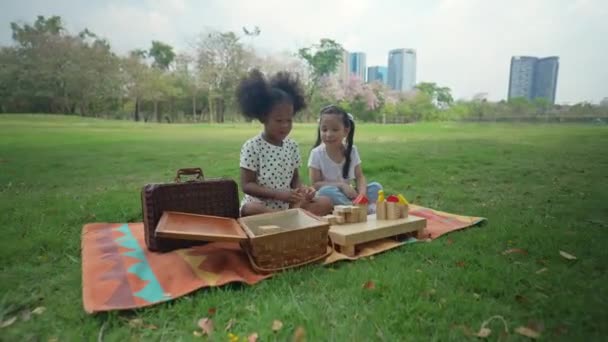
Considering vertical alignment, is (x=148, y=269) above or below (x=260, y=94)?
below

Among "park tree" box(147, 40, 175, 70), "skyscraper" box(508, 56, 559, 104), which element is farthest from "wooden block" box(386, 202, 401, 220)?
"park tree" box(147, 40, 175, 70)

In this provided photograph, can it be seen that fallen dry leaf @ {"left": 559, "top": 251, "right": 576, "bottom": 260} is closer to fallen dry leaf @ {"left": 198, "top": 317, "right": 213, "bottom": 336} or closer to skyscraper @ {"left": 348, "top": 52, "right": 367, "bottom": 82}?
fallen dry leaf @ {"left": 198, "top": 317, "right": 213, "bottom": 336}

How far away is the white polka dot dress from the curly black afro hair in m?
0.20

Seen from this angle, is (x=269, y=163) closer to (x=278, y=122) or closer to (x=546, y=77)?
(x=278, y=122)

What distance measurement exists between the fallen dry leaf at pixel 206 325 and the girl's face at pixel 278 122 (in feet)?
4.74

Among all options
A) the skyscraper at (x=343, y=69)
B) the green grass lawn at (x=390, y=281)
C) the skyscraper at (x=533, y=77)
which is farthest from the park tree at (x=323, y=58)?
the green grass lawn at (x=390, y=281)

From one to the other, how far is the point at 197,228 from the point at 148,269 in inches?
14.8

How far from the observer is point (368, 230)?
234cm

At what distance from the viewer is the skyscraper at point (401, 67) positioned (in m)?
20.3

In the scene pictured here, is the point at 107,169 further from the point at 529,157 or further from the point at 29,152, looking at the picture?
the point at 529,157

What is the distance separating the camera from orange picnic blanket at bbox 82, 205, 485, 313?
1.71 metres

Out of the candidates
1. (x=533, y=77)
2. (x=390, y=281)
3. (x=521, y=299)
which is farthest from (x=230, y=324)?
(x=533, y=77)

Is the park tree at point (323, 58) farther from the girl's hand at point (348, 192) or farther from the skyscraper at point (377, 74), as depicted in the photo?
the girl's hand at point (348, 192)

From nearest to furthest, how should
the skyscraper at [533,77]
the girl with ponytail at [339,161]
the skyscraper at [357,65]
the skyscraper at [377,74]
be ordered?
1. the girl with ponytail at [339,161]
2. the skyscraper at [533,77]
3. the skyscraper at [357,65]
4. the skyscraper at [377,74]
